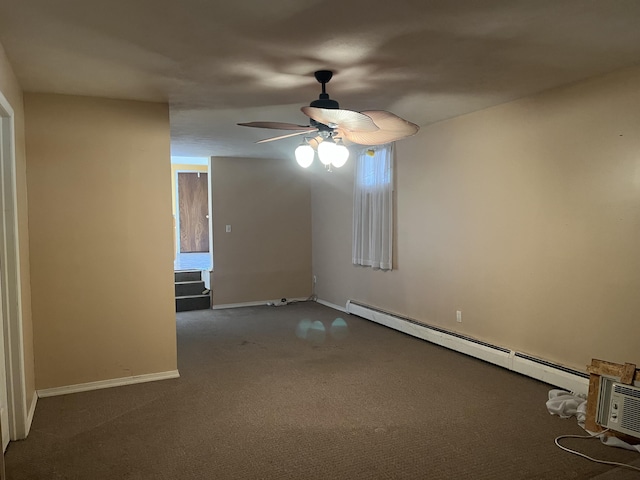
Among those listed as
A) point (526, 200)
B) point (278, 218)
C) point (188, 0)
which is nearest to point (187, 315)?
point (278, 218)

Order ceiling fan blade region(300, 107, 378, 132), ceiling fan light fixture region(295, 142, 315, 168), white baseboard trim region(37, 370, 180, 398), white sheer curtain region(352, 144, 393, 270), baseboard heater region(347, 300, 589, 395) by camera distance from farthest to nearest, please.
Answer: white sheer curtain region(352, 144, 393, 270) < white baseboard trim region(37, 370, 180, 398) < baseboard heater region(347, 300, 589, 395) < ceiling fan light fixture region(295, 142, 315, 168) < ceiling fan blade region(300, 107, 378, 132)

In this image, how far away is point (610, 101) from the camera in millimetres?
3283

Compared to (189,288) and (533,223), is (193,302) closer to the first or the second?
(189,288)

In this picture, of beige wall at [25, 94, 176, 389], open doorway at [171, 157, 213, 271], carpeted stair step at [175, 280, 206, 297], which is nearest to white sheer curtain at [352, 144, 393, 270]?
carpeted stair step at [175, 280, 206, 297]

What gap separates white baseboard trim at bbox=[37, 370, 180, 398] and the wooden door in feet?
21.1

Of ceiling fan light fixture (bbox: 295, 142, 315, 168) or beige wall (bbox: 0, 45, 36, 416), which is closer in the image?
beige wall (bbox: 0, 45, 36, 416)

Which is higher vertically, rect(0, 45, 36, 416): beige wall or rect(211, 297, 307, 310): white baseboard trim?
rect(0, 45, 36, 416): beige wall

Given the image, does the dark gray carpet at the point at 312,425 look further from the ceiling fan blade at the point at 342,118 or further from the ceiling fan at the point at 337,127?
the ceiling fan blade at the point at 342,118

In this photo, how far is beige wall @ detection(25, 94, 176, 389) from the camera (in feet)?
11.8

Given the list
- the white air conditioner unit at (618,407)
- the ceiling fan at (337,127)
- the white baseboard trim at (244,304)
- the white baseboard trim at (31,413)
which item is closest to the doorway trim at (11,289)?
the white baseboard trim at (31,413)

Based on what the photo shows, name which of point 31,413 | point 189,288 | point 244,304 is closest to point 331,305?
point 244,304

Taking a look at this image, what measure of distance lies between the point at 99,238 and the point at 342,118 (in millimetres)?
2289

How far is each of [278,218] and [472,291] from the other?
3777 millimetres

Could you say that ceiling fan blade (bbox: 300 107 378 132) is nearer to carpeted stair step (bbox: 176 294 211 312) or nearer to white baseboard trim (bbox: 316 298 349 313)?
white baseboard trim (bbox: 316 298 349 313)
